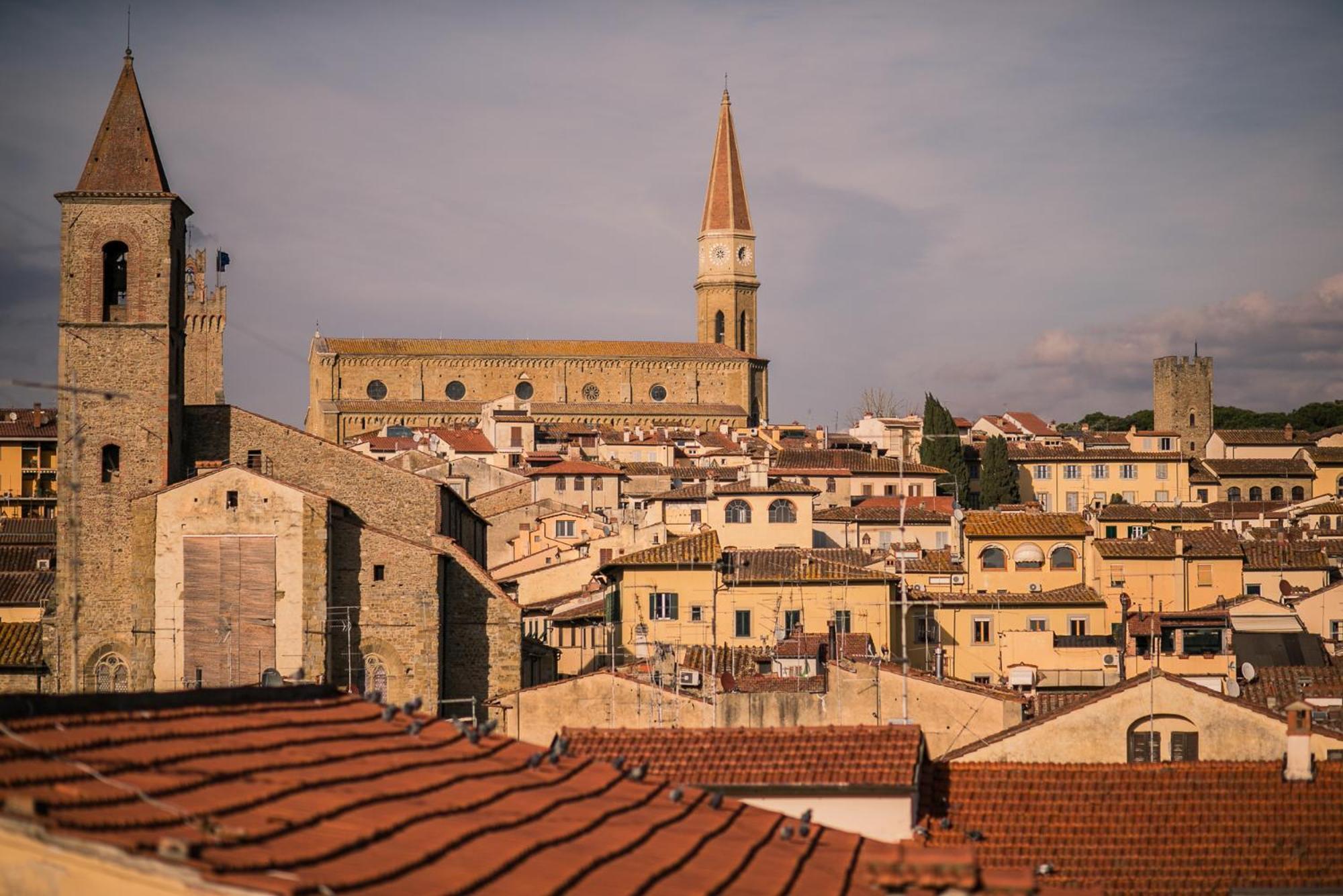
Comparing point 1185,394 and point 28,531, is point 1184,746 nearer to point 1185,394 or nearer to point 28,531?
point 28,531

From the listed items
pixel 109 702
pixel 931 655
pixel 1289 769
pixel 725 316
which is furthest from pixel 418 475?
pixel 725 316

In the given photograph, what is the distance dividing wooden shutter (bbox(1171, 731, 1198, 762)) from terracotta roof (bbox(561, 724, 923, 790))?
5418 millimetres

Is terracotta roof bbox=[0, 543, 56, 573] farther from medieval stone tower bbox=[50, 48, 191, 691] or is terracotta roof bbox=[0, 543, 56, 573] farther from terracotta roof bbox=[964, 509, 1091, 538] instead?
terracotta roof bbox=[964, 509, 1091, 538]

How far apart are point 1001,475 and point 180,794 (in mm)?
75548

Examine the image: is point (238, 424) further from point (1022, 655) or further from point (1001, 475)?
point (1001, 475)

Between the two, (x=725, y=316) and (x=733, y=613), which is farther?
(x=725, y=316)

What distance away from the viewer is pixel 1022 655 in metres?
34.5

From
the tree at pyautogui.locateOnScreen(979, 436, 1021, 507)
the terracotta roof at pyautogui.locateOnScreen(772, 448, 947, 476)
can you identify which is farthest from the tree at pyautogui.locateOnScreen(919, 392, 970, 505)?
the terracotta roof at pyautogui.locateOnScreen(772, 448, 947, 476)

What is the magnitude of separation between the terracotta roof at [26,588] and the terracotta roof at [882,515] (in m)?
22.2

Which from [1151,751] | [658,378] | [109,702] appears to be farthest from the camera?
[658,378]

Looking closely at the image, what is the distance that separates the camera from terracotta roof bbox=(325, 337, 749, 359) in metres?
118

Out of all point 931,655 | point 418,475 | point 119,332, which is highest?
point 119,332

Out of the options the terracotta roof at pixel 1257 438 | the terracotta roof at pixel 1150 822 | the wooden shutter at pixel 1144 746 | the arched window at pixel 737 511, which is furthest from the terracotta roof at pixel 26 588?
the terracotta roof at pixel 1257 438

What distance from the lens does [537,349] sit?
398 feet
